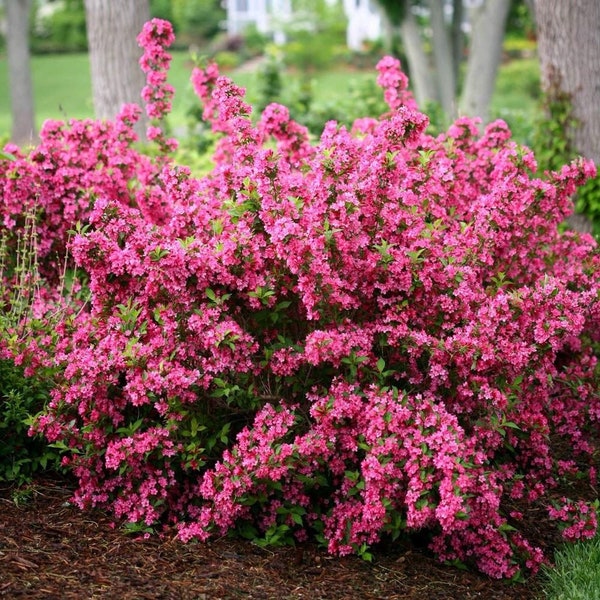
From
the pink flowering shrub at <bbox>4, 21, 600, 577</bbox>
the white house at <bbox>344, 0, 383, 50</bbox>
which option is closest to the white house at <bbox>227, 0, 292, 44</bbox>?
the white house at <bbox>344, 0, 383, 50</bbox>

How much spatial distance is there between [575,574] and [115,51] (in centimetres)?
676

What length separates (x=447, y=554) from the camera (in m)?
4.10

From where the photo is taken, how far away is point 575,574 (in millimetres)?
3984

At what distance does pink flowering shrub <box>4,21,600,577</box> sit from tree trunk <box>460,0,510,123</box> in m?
9.85

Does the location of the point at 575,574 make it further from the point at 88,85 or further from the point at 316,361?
the point at 88,85

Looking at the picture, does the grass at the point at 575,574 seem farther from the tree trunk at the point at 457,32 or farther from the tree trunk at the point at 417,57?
the tree trunk at the point at 457,32

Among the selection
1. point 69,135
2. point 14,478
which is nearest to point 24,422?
point 14,478

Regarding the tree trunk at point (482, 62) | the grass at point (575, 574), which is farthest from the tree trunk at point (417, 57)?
the grass at point (575, 574)

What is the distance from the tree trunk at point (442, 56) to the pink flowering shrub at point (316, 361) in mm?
11168

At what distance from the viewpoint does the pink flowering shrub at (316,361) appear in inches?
150

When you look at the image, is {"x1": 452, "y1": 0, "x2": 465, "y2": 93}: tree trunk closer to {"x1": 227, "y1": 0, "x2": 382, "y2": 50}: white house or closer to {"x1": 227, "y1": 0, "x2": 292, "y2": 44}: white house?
{"x1": 227, "y1": 0, "x2": 382, "y2": 50}: white house

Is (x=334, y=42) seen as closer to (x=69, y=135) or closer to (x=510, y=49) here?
(x=510, y=49)

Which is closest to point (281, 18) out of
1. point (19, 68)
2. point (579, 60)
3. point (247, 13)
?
point (247, 13)

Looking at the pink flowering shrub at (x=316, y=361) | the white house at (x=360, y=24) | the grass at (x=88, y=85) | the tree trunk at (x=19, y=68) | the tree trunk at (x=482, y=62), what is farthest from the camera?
the white house at (x=360, y=24)
